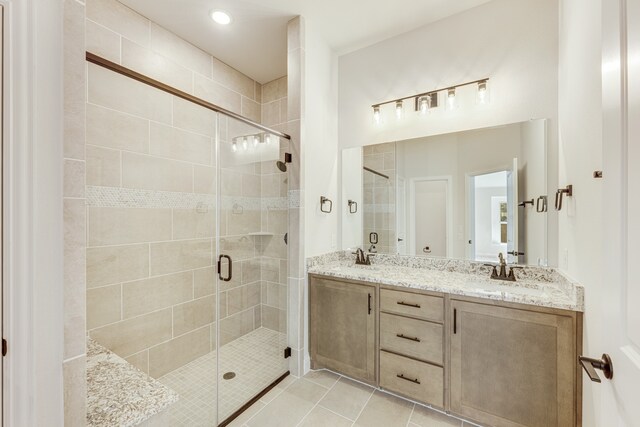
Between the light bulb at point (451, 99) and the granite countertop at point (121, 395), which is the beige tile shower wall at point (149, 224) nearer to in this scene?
the granite countertop at point (121, 395)

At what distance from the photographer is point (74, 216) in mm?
825

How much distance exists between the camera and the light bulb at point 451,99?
7.11 feet

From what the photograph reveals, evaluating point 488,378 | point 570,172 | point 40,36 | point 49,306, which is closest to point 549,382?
point 488,378

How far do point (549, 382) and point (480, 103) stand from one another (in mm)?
1894

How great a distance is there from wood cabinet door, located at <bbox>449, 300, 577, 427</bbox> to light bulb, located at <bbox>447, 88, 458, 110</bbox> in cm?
154

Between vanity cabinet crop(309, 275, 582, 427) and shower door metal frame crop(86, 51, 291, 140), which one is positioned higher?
shower door metal frame crop(86, 51, 291, 140)

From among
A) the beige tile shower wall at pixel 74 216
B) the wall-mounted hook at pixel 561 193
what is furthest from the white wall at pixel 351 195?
the beige tile shower wall at pixel 74 216

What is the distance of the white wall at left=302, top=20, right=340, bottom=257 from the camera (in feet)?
7.61

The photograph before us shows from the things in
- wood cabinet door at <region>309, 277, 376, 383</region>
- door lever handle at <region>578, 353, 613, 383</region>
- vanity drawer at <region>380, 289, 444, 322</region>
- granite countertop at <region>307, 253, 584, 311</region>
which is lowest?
wood cabinet door at <region>309, 277, 376, 383</region>

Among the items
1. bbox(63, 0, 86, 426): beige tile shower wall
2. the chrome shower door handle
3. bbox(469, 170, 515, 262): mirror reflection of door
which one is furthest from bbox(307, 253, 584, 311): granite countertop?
bbox(63, 0, 86, 426): beige tile shower wall

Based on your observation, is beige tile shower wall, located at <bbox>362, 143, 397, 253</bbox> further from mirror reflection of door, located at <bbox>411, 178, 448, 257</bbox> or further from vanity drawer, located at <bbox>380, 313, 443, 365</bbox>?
vanity drawer, located at <bbox>380, 313, 443, 365</bbox>

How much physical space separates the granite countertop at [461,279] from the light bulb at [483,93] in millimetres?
1278

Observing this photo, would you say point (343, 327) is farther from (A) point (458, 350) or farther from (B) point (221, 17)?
(B) point (221, 17)

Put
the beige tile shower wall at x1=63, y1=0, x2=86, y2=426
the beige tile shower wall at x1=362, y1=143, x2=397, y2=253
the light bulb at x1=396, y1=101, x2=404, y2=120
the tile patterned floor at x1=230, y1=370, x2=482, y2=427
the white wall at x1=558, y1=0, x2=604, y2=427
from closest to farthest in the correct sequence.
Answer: the beige tile shower wall at x1=63, y1=0, x2=86, y2=426 < the white wall at x1=558, y1=0, x2=604, y2=427 < the tile patterned floor at x1=230, y1=370, x2=482, y2=427 < the light bulb at x1=396, y1=101, x2=404, y2=120 < the beige tile shower wall at x1=362, y1=143, x2=397, y2=253
